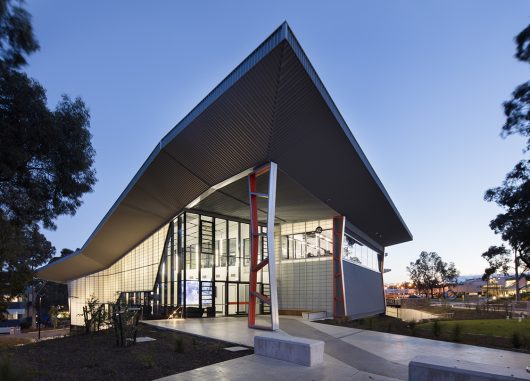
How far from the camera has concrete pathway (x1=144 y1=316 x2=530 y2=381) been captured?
8.36 metres

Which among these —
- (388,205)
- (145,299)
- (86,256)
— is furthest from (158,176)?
(86,256)

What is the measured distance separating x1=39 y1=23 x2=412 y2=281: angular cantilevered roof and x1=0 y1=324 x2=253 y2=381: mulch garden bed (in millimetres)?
7452

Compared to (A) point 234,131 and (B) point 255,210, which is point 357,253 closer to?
(B) point 255,210

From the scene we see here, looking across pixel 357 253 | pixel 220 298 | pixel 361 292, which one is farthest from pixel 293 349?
pixel 357 253

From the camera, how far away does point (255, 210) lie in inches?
689

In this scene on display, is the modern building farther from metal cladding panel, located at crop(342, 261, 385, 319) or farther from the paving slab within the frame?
the paving slab

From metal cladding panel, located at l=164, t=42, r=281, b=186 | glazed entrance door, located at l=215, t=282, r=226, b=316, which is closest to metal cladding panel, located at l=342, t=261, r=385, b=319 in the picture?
glazed entrance door, located at l=215, t=282, r=226, b=316

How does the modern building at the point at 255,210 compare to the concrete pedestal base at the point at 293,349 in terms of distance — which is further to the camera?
the modern building at the point at 255,210

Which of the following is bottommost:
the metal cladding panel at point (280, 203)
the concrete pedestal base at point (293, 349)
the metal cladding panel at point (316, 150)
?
the concrete pedestal base at point (293, 349)

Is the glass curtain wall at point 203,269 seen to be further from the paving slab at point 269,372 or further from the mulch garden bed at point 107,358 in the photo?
the paving slab at point 269,372

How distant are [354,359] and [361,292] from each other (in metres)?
20.9

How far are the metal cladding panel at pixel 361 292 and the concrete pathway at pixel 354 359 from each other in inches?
432

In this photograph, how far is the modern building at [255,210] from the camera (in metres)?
13.6

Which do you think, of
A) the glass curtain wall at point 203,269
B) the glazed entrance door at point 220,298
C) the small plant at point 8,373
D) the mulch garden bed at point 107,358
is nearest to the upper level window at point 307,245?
the glass curtain wall at point 203,269
